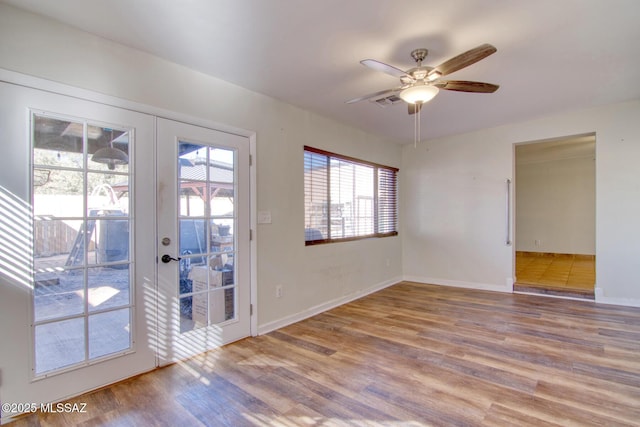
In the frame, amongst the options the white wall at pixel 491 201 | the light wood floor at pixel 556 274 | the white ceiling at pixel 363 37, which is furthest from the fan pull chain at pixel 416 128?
the light wood floor at pixel 556 274

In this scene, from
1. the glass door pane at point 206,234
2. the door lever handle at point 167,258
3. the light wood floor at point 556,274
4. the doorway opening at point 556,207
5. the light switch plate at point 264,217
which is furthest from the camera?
the doorway opening at point 556,207

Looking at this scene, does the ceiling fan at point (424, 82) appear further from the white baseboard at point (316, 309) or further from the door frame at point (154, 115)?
the white baseboard at point (316, 309)

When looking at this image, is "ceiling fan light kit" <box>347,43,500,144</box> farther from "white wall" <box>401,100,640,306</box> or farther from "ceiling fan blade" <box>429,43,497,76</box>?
"white wall" <box>401,100,640,306</box>

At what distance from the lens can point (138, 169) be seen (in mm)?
2359

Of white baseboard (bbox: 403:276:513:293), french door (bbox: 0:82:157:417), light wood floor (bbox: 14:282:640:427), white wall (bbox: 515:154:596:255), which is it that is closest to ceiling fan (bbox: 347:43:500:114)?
french door (bbox: 0:82:157:417)

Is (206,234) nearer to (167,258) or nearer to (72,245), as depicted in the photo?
(167,258)

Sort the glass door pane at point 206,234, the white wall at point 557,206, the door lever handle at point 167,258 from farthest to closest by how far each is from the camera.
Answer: the white wall at point 557,206 < the glass door pane at point 206,234 < the door lever handle at point 167,258

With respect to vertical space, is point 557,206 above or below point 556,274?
above

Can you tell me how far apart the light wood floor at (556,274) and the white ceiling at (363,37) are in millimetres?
2737

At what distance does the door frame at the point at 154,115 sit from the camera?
1882 millimetres

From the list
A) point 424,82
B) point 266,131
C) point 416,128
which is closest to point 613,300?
point 416,128

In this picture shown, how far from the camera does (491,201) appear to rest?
4824 mm

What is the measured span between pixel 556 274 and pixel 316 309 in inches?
186

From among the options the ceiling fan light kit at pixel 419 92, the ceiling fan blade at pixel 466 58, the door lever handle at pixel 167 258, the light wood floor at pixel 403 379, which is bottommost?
the light wood floor at pixel 403 379
